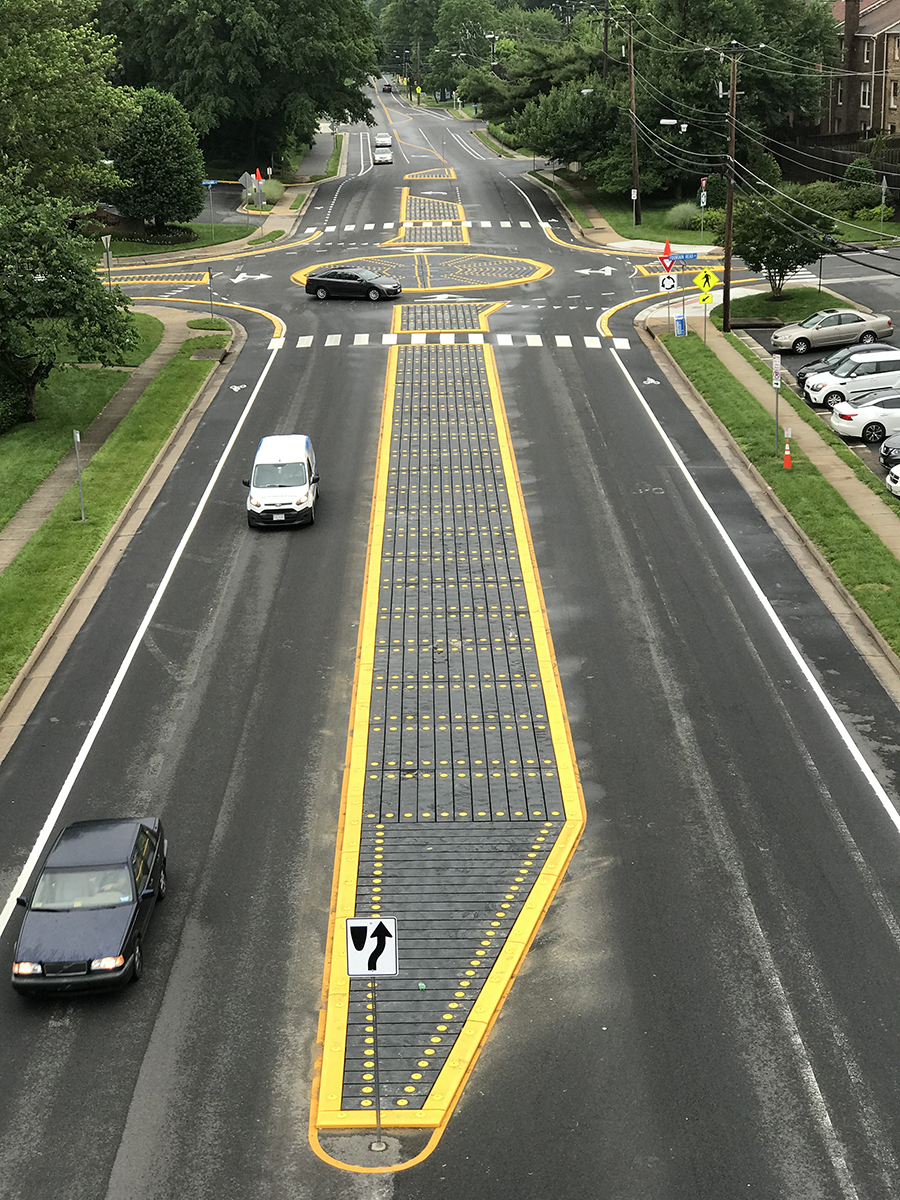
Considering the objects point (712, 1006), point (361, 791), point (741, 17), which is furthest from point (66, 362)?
point (741, 17)

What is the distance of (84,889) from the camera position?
1838cm

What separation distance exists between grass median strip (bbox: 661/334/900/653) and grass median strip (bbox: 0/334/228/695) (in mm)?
16478

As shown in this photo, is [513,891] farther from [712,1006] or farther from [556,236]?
[556,236]

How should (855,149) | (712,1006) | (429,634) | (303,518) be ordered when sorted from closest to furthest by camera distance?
(712,1006) < (429,634) < (303,518) < (855,149)

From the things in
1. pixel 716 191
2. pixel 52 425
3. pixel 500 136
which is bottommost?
pixel 52 425

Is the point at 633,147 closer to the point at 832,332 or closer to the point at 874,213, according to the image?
the point at 874,213

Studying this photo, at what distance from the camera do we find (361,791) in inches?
884

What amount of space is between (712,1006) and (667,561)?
1535cm

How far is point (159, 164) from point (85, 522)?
43.3 m

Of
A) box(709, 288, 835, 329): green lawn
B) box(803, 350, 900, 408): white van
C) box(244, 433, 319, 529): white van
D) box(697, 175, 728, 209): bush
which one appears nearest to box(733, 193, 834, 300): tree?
box(709, 288, 835, 329): green lawn

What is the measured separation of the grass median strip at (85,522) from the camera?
1128 inches

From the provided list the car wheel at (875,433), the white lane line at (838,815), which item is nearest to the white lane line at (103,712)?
the white lane line at (838,815)

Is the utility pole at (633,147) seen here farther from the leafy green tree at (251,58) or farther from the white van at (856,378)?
the white van at (856,378)

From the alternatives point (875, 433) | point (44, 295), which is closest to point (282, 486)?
point (44, 295)
